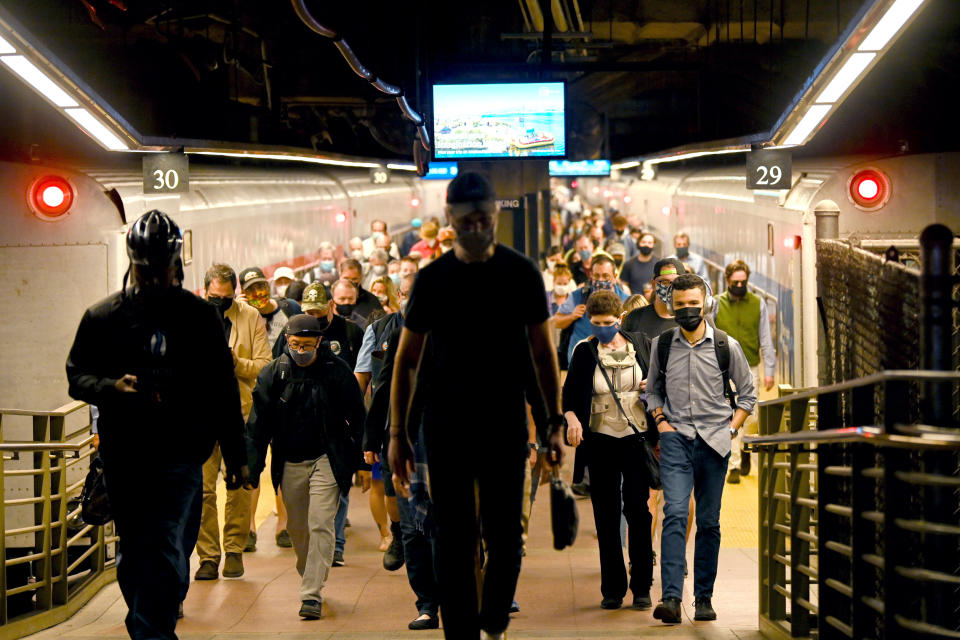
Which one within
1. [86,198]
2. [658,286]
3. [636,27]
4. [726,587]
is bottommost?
[726,587]

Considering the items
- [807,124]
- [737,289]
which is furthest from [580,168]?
[807,124]

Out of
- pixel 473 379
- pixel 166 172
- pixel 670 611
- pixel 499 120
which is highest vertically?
pixel 499 120

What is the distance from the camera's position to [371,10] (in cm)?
2038

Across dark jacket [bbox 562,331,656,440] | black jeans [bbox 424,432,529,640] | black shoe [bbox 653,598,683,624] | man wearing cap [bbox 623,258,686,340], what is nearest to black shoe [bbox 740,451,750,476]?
man wearing cap [bbox 623,258,686,340]

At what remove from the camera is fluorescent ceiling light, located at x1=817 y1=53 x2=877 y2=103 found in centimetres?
867

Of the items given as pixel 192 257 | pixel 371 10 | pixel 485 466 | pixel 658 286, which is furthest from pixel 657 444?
pixel 371 10

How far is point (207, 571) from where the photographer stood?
27.4 feet

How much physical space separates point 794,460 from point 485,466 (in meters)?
2.28

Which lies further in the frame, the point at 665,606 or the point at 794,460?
the point at 665,606

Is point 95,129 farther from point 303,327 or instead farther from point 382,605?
point 382,605

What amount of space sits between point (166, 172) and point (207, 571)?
5459mm

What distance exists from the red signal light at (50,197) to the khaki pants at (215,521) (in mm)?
3909

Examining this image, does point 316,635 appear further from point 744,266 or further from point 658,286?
point 744,266

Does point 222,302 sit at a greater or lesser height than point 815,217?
lesser
